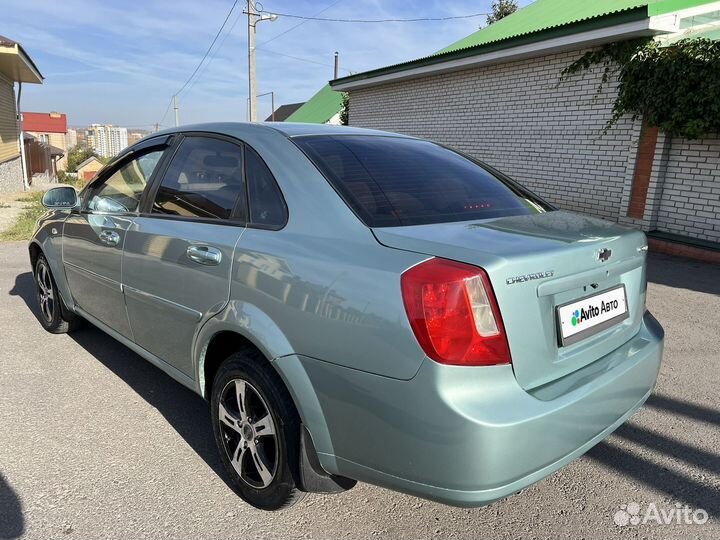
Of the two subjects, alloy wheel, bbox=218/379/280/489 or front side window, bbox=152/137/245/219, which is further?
front side window, bbox=152/137/245/219

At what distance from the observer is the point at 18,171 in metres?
20.7

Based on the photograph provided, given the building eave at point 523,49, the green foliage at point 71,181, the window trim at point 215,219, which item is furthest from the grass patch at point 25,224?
the green foliage at point 71,181

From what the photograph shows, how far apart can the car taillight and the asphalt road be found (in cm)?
96

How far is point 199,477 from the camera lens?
2539mm

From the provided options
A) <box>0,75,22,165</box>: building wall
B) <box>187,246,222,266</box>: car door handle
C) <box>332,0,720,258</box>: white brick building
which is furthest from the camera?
<box>0,75,22,165</box>: building wall

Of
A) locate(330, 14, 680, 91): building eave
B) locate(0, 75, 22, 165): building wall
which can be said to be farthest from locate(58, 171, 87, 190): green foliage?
locate(330, 14, 680, 91): building eave

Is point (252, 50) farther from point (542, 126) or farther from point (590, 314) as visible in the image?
point (590, 314)

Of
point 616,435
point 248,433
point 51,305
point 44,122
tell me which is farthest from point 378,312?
point 44,122

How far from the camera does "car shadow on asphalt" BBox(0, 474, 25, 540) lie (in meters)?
2.14

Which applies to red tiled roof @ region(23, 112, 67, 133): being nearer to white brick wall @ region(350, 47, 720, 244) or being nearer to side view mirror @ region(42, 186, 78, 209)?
white brick wall @ region(350, 47, 720, 244)

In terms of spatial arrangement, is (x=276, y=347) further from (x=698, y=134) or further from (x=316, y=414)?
(x=698, y=134)

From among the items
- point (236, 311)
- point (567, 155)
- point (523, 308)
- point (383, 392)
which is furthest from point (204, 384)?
point (567, 155)

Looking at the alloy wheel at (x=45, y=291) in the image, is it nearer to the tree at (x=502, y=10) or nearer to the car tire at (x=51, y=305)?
the car tire at (x=51, y=305)

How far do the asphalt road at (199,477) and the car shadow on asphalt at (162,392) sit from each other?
0.01 m
